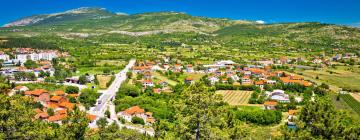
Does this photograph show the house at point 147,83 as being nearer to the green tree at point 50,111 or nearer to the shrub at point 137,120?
the shrub at point 137,120

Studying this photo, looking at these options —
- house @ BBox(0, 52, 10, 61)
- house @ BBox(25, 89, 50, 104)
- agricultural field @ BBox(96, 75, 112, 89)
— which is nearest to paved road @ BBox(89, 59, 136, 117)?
agricultural field @ BBox(96, 75, 112, 89)

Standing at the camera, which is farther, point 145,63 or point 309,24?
point 309,24

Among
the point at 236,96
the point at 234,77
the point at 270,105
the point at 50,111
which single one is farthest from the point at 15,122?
the point at 234,77

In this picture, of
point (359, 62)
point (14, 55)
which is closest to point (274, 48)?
point (359, 62)

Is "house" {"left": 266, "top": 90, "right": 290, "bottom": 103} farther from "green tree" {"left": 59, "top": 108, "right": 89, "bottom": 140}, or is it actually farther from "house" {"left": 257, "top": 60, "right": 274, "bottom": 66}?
"house" {"left": 257, "top": 60, "right": 274, "bottom": 66}

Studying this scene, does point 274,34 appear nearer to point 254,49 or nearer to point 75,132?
point 254,49

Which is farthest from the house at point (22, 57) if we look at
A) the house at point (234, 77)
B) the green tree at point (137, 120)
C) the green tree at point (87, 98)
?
the green tree at point (137, 120)

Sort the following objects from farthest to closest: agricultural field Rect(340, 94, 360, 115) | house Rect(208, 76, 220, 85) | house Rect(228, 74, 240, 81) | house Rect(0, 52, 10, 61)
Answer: house Rect(0, 52, 10, 61)
house Rect(228, 74, 240, 81)
house Rect(208, 76, 220, 85)
agricultural field Rect(340, 94, 360, 115)
